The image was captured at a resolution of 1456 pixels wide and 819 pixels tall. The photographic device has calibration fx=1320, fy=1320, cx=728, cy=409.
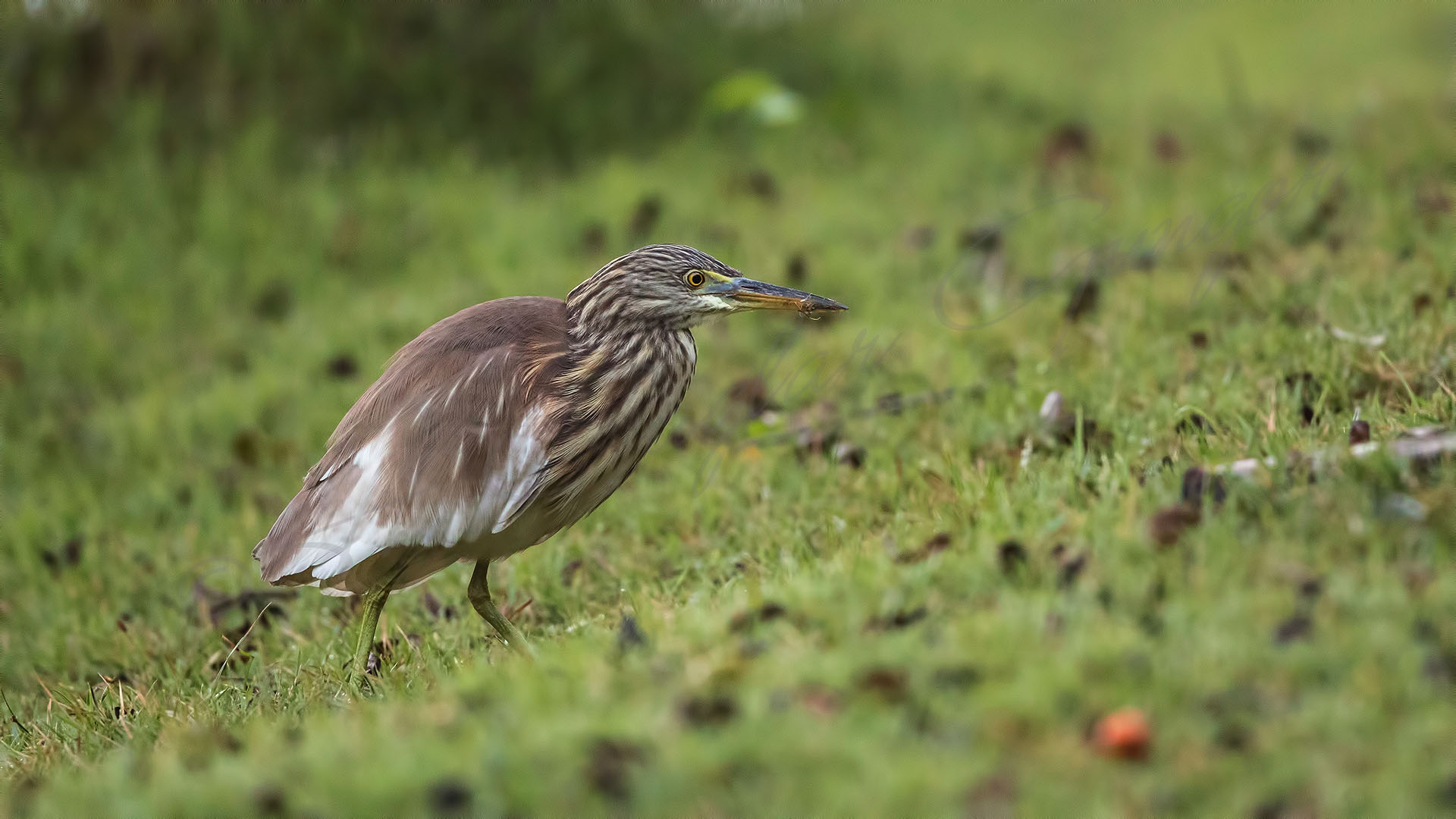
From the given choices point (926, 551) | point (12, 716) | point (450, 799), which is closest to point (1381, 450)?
point (926, 551)

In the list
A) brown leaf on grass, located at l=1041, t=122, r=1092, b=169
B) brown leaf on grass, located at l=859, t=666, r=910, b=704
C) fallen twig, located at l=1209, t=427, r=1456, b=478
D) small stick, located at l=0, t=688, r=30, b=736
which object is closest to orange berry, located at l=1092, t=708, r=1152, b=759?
brown leaf on grass, located at l=859, t=666, r=910, b=704

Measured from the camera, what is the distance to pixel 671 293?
4.24 m

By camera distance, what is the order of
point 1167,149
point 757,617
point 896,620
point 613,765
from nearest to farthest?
point 613,765 < point 896,620 < point 757,617 < point 1167,149

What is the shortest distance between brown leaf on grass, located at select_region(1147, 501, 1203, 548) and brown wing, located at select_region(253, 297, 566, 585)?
5.68 ft

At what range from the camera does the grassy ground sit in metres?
2.55

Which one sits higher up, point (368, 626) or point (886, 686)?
point (886, 686)

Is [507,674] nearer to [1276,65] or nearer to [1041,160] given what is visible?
[1041,160]

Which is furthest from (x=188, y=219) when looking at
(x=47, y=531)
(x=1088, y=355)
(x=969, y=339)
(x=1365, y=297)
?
(x=1365, y=297)

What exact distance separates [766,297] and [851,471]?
962 millimetres

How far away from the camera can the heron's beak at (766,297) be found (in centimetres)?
427

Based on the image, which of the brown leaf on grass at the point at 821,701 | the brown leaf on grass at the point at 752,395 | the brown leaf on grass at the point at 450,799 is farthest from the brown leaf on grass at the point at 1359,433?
the brown leaf on grass at the point at 752,395

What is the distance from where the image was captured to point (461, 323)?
161 inches

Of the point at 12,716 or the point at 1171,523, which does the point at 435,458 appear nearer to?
the point at 12,716

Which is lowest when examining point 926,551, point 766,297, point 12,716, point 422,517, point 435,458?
point 12,716
